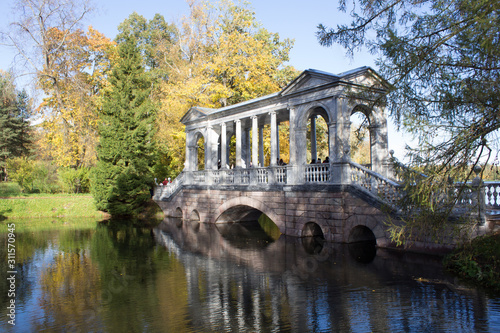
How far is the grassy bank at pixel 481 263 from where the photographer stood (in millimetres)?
8109

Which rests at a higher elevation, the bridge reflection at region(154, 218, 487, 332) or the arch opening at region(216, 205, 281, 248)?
the arch opening at region(216, 205, 281, 248)

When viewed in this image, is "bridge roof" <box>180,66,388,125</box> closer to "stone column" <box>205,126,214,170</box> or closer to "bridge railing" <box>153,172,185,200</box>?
"stone column" <box>205,126,214,170</box>

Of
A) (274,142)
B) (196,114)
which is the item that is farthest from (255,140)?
(196,114)

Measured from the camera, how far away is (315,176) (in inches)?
552

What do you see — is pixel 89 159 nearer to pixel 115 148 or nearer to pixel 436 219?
pixel 115 148

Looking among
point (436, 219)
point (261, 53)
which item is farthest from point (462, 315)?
point (261, 53)

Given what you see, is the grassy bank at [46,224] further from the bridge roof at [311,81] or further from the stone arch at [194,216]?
the bridge roof at [311,81]

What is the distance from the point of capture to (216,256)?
1233 cm

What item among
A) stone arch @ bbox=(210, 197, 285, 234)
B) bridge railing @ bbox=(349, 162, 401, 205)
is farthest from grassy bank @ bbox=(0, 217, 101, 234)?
bridge railing @ bbox=(349, 162, 401, 205)

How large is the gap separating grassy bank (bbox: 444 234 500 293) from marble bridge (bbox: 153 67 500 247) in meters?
0.99

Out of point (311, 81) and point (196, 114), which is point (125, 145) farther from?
point (311, 81)

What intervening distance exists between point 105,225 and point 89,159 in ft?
26.5

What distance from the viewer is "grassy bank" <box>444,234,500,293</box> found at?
26.6ft

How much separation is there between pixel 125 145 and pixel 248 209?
8881 millimetres
